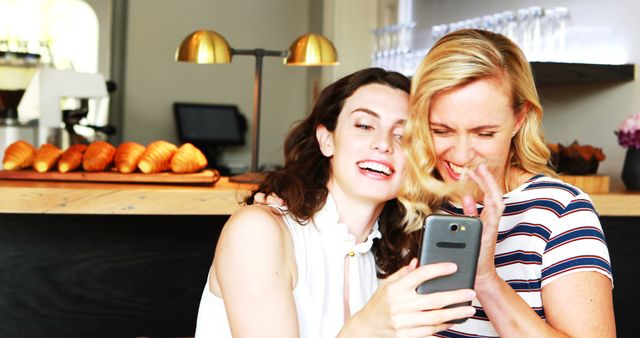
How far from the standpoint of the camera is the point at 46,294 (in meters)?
2.50

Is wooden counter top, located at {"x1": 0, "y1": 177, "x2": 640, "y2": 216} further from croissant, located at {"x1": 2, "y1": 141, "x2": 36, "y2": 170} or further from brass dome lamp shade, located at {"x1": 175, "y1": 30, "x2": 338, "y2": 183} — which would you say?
brass dome lamp shade, located at {"x1": 175, "y1": 30, "x2": 338, "y2": 183}

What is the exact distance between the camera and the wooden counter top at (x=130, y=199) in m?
2.26

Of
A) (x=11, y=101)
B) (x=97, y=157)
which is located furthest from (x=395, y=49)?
(x=11, y=101)

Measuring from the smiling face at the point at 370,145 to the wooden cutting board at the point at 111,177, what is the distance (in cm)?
103

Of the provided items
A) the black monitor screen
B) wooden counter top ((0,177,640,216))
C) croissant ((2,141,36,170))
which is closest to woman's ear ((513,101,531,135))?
wooden counter top ((0,177,640,216))


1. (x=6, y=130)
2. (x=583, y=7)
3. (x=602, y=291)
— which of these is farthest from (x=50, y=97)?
(x=602, y=291)

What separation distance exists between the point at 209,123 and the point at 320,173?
418 cm

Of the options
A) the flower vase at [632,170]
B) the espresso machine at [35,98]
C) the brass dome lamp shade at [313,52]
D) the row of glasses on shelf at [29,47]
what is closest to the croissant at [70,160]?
the brass dome lamp shade at [313,52]

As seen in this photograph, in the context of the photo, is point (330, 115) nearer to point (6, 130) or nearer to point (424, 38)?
point (6, 130)

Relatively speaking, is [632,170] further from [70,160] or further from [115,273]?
[70,160]

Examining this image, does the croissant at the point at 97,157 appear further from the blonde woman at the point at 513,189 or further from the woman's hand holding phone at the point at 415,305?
the woman's hand holding phone at the point at 415,305

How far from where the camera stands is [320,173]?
163 cm

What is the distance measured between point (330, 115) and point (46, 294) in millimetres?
1330

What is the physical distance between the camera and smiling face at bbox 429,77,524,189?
1.36 metres
